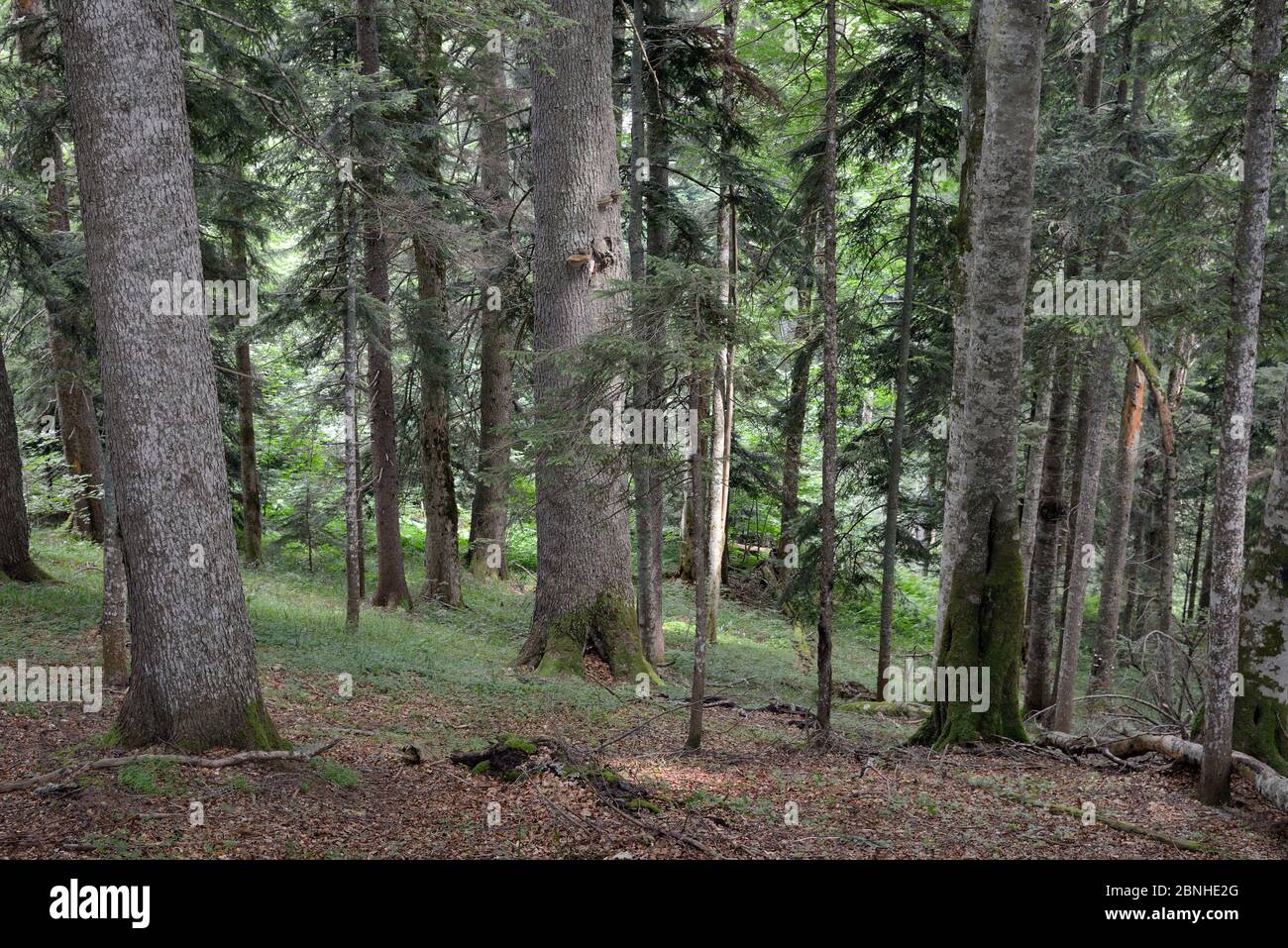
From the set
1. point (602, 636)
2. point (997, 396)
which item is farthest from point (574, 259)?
point (997, 396)

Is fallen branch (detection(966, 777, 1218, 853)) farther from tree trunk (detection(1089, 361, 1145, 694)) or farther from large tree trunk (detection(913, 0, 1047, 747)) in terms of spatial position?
tree trunk (detection(1089, 361, 1145, 694))

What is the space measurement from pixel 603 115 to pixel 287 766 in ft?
26.2

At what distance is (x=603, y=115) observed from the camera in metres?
10.5

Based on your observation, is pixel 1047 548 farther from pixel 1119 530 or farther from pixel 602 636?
pixel 602 636

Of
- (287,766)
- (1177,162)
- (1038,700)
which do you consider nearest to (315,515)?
(287,766)

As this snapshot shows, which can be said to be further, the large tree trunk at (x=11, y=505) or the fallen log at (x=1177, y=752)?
the large tree trunk at (x=11, y=505)

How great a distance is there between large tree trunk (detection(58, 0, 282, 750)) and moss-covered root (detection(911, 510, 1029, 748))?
6.67 m

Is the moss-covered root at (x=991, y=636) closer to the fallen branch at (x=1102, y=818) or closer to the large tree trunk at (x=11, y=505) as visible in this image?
the fallen branch at (x=1102, y=818)

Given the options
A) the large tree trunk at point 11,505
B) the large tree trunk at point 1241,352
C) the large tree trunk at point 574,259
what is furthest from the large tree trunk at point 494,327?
the large tree trunk at point 1241,352

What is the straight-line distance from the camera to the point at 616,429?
7.32m

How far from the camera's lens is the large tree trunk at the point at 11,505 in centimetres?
1133

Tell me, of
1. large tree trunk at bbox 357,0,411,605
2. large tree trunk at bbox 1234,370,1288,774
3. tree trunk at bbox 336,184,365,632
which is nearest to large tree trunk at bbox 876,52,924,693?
large tree trunk at bbox 1234,370,1288,774

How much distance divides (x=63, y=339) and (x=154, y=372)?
10.6 m

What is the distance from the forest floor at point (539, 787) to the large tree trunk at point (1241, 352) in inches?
56.0
